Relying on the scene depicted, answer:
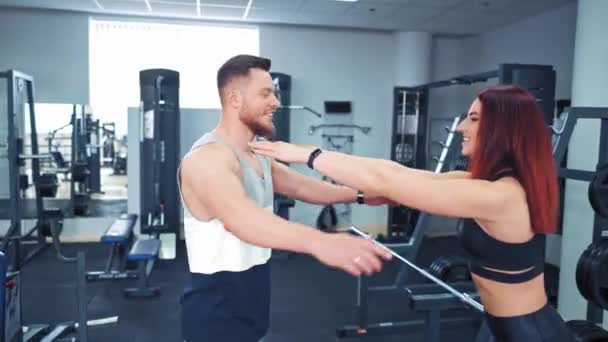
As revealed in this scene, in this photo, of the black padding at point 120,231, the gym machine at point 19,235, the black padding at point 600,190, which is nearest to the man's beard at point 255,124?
the gym machine at point 19,235

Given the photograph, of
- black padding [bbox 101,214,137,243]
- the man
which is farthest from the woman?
black padding [bbox 101,214,137,243]

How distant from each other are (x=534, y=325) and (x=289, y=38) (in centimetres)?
524

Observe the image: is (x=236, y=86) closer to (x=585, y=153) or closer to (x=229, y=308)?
(x=229, y=308)

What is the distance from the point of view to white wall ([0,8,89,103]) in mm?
5516

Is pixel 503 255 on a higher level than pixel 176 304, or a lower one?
higher

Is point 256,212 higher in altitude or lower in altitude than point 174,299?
higher

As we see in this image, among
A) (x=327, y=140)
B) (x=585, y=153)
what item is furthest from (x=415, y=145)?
(x=585, y=153)

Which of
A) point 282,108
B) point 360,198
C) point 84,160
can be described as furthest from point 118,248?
point 360,198

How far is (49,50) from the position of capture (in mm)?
5598

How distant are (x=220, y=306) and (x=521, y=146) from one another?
92cm

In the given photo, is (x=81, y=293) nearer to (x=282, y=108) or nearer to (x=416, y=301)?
(x=416, y=301)

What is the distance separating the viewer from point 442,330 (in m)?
3.35

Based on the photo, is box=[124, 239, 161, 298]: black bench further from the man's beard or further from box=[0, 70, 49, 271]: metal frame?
the man's beard

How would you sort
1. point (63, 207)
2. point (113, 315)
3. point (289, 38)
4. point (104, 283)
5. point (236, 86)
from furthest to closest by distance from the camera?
1. point (289, 38)
2. point (63, 207)
3. point (104, 283)
4. point (113, 315)
5. point (236, 86)
